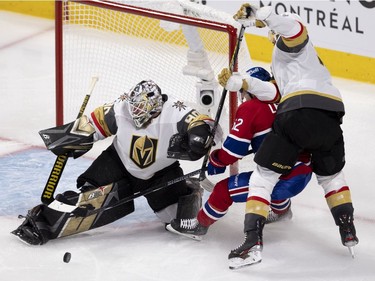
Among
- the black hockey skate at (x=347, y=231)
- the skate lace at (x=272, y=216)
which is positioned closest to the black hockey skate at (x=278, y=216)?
the skate lace at (x=272, y=216)

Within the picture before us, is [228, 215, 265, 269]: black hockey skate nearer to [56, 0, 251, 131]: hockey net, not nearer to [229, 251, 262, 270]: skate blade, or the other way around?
[229, 251, 262, 270]: skate blade

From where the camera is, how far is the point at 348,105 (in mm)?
7309

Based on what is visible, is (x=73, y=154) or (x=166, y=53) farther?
(x=166, y=53)

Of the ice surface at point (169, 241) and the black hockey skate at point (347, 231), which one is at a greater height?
the black hockey skate at point (347, 231)

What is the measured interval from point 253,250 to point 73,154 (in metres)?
1.01

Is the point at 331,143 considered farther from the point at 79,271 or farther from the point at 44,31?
the point at 44,31

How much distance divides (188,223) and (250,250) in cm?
42

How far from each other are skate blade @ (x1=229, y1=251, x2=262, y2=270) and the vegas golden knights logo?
2.05 ft

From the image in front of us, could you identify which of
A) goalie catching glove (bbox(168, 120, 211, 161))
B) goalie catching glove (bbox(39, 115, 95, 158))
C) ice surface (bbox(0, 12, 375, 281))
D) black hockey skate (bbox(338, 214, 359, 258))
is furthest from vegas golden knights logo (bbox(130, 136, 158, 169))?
black hockey skate (bbox(338, 214, 359, 258))

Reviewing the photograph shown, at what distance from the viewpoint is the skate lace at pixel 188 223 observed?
5.57 metres

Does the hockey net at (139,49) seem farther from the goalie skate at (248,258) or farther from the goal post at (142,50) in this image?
the goalie skate at (248,258)

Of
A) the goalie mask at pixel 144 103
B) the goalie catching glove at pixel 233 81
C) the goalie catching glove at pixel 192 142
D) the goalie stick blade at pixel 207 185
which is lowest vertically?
the goalie stick blade at pixel 207 185

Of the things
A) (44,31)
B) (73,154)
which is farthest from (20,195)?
(44,31)

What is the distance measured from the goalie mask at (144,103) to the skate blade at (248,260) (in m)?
0.75
